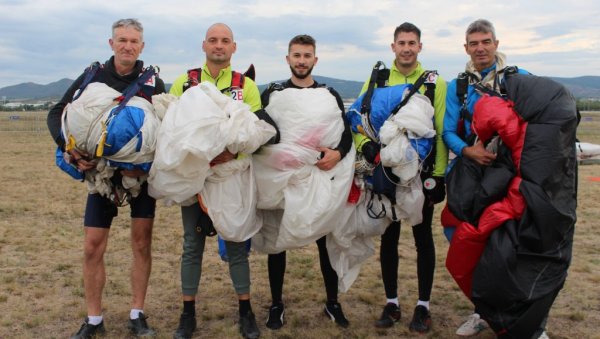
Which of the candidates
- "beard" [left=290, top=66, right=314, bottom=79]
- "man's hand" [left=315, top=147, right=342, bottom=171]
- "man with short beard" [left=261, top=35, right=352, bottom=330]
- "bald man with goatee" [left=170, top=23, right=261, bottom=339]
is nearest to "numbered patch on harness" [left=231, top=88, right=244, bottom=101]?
"bald man with goatee" [left=170, top=23, right=261, bottom=339]

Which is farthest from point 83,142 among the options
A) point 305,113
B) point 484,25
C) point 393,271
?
point 484,25

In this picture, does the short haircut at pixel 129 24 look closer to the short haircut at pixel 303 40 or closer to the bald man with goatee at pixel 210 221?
the bald man with goatee at pixel 210 221

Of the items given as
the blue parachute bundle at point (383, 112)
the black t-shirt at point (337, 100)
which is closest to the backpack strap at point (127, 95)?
the black t-shirt at point (337, 100)

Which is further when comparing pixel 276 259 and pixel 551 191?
pixel 276 259

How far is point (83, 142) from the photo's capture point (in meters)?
3.12

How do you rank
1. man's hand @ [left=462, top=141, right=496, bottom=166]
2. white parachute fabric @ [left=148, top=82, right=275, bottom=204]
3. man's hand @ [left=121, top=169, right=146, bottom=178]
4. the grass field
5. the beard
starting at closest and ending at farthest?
white parachute fabric @ [left=148, top=82, right=275, bottom=204] → man's hand @ [left=462, top=141, right=496, bottom=166] → man's hand @ [left=121, top=169, right=146, bottom=178] → the beard → the grass field

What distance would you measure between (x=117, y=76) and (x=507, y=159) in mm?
2537

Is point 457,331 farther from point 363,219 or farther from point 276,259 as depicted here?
point 276,259

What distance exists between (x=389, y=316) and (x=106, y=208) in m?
2.19

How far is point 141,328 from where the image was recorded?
→ 3.70m

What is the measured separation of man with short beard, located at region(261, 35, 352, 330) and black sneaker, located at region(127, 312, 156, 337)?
0.85 m

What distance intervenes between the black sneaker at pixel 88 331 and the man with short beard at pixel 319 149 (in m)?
1.19

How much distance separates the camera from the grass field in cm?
387

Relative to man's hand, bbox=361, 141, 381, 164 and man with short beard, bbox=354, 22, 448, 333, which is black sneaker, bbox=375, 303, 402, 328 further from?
man's hand, bbox=361, 141, 381, 164
